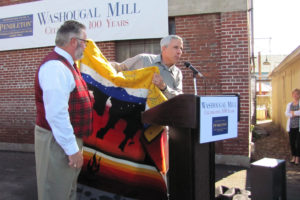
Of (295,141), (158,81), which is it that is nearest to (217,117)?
(158,81)

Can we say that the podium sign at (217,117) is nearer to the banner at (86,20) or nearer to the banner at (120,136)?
the banner at (120,136)

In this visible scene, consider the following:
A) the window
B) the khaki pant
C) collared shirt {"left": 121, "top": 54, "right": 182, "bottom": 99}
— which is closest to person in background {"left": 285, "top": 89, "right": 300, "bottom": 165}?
the window

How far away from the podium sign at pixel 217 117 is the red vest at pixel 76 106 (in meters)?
0.99

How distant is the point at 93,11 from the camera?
6973 mm

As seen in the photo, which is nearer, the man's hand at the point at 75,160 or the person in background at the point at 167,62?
the man's hand at the point at 75,160

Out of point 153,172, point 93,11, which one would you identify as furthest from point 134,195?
point 93,11

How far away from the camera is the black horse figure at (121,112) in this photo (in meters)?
3.31

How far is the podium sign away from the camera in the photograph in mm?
2159

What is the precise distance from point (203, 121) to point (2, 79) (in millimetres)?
7686

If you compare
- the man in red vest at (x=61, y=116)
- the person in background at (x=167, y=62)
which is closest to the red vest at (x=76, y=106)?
the man in red vest at (x=61, y=116)

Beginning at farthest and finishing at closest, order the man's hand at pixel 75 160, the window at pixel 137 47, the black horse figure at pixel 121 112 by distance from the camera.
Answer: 1. the window at pixel 137 47
2. the black horse figure at pixel 121 112
3. the man's hand at pixel 75 160

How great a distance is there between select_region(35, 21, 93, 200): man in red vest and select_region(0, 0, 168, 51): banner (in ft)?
14.0

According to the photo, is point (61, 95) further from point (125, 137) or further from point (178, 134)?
point (125, 137)

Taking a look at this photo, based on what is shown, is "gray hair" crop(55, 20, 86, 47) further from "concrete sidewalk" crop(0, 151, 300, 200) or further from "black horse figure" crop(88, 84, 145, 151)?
"concrete sidewalk" crop(0, 151, 300, 200)
